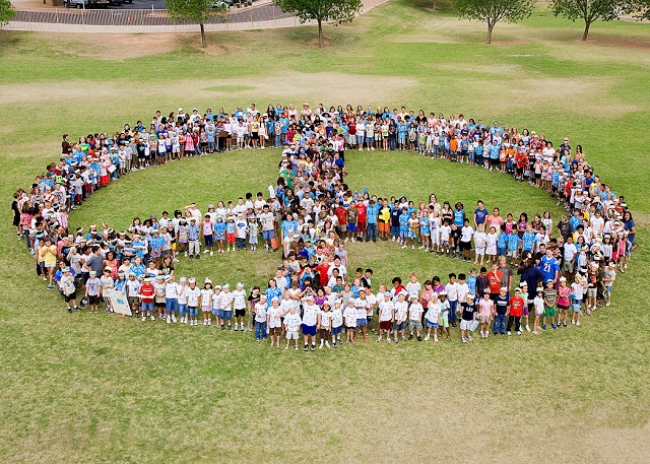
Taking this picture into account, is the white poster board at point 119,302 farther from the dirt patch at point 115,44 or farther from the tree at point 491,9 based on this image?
the tree at point 491,9

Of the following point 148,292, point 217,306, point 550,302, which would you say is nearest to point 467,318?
point 550,302

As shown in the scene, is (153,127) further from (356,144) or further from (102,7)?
(102,7)

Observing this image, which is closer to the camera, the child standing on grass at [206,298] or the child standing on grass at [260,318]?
the child standing on grass at [260,318]

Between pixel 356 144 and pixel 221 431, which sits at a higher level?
pixel 356 144

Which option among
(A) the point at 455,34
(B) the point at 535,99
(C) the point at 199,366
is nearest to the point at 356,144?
(B) the point at 535,99

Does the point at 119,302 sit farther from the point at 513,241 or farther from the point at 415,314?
the point at 513,241

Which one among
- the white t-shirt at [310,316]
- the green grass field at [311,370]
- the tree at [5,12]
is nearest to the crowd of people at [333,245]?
the white t-shirt at [310,316]

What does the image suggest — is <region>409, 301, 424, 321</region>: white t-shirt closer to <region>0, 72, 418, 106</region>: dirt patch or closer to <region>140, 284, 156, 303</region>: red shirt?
<region>140, 284, 156, 303</region>: red shirt
